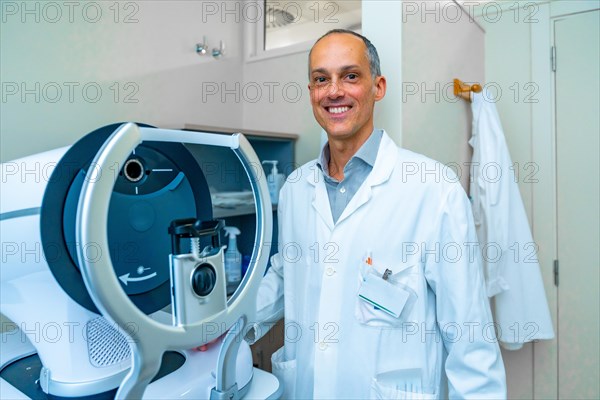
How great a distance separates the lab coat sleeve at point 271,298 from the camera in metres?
1.07

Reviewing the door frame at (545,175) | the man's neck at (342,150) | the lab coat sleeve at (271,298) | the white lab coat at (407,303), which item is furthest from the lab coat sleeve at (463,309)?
the door frame at (545,175)

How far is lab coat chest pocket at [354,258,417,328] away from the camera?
0.94 m

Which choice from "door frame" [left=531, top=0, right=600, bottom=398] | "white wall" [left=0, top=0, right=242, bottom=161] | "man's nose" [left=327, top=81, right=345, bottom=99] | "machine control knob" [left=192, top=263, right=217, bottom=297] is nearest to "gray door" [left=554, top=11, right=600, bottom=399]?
"door frame" [left=531, top=0, right=600, bottom=398]

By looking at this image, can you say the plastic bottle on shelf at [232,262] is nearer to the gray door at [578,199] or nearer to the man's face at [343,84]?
the man's face at [343,84]

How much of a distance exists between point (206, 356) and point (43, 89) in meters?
1.05

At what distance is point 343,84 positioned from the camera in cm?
103

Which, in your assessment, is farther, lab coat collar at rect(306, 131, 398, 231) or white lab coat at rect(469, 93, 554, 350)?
white lab coat at rect(469, 93, 554, 350)

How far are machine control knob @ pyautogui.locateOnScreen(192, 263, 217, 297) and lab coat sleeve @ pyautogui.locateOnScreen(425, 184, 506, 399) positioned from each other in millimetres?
585

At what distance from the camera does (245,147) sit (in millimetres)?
647

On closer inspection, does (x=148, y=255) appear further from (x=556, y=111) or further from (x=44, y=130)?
(x=556, y=111)

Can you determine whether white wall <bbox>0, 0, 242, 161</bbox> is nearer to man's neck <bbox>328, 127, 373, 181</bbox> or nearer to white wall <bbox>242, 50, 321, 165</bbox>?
white wall <bbox>242, 50, 321, 165</bbox>

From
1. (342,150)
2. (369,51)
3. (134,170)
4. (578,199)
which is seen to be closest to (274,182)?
(342,150)

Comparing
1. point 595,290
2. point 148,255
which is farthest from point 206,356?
point 595,290

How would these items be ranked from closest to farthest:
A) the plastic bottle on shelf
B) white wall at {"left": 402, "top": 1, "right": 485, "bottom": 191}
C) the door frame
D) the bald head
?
the bald head
white wall at {"left": 402, "top": 1, "right": 485, "bottom": 191}
the plastic bottle on shelf
the door frame
